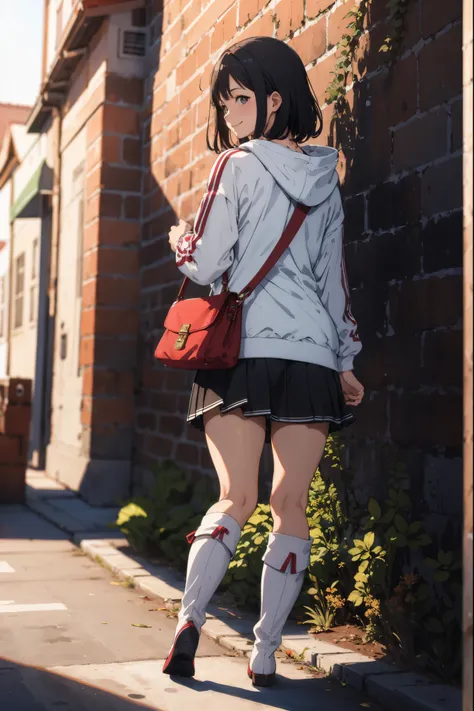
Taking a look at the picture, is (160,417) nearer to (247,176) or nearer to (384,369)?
(384,369)

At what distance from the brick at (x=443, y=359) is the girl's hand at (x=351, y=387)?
13.2 inches

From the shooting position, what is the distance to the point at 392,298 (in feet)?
12.5

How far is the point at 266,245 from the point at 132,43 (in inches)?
192

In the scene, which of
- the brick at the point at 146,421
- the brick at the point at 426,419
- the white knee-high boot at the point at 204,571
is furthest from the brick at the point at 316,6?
the brick at the point at 146,421

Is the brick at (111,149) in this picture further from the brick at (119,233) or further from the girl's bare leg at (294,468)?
the girl's bare leg at (294,468)

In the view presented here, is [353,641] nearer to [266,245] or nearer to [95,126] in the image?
[266,245]

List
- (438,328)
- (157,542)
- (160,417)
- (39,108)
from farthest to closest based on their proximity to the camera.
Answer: (39,108) < (160,417) < (157,542) < (438,328)

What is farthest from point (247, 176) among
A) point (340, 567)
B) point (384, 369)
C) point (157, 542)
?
point (157, 542)

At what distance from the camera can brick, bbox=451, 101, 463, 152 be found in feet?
11.2

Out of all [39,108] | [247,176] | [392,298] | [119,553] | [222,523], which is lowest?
[119,553]

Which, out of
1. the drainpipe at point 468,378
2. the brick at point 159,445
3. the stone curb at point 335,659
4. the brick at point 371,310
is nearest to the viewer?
the drainpipe at point 468,378

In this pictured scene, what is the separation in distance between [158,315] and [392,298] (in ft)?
10.6

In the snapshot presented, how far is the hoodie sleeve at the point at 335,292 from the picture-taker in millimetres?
3293

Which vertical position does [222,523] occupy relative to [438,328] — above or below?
below
